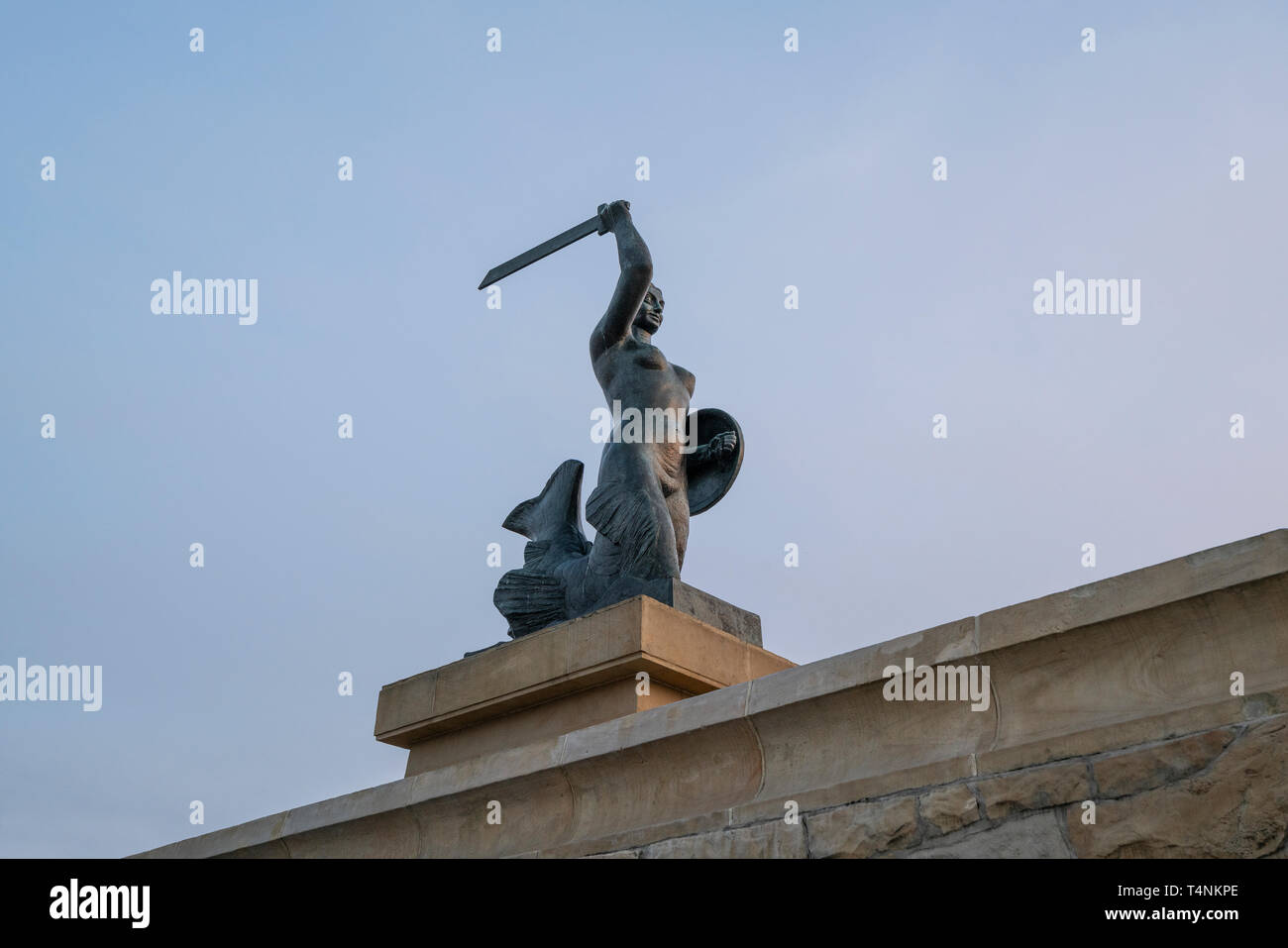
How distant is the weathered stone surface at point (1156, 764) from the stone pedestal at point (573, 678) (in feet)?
8.02

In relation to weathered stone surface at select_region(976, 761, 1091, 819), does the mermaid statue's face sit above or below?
above

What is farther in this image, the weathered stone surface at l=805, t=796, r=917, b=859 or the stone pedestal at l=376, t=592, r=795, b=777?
the stone pedestal at l=376, t=592, r=795, b=777

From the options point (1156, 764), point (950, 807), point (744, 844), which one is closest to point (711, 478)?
point (744, 844)

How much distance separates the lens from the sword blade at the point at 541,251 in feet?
23.5

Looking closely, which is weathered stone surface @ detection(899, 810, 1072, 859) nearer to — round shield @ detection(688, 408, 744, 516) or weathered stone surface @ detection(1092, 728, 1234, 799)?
weathered stone surface @ detection(1092, 728, 1234, 799)

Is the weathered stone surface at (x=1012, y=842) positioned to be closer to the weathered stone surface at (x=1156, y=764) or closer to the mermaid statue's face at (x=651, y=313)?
the weathered stone surface at (x=1156, y=764)

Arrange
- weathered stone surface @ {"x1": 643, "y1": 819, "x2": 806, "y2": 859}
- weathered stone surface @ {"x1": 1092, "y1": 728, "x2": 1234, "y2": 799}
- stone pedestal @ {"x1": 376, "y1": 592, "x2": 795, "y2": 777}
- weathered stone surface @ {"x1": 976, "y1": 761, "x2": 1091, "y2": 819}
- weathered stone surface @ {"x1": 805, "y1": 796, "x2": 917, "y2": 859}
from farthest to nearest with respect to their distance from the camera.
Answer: stone pedestal @ {"x1": 376, "y1": 592, "x2": 795, "y2": 777}, weathered stone surface @ {"x1": 643, "y1": 819, "x2": 806, "y2": 859}, weathered stone surface @ {"x1": 805, "y1": 796, "x2": 917, "y2": 859}, weathered stone surface @ {"x1": 976, "y1": 761, "x2": 1091, "y2": 819}, weathered stone surface @ {"x1": 1092, "y1": 728, "x2": 1234, "y2": 799}

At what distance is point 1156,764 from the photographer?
3328 mm

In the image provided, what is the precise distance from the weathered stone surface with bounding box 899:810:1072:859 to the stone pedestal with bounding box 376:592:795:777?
2073 mm

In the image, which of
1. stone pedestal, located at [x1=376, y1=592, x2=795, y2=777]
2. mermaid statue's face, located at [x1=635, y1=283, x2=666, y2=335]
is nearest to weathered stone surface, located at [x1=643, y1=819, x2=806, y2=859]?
stone pedestal, located at [x1=376, y1=592, x2=795, y2=777]

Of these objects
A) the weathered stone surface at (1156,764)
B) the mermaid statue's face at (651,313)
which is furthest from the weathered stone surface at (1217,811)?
the mermaid statue's face at (651,313)

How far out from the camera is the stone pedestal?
5.61m

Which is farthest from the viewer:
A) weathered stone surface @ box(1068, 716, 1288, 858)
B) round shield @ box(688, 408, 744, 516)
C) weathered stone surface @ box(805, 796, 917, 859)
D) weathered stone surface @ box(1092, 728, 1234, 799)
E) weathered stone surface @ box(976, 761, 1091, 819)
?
round shield @ box(688, 408, 744, 516)

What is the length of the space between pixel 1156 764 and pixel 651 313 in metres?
4.55
